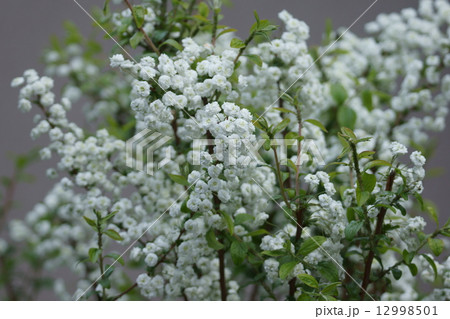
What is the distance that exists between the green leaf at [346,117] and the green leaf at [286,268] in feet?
1.27

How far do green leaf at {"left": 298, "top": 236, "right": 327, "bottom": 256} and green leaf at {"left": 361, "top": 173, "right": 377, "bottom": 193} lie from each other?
3.3 inches

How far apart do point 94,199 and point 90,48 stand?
1.68 ft

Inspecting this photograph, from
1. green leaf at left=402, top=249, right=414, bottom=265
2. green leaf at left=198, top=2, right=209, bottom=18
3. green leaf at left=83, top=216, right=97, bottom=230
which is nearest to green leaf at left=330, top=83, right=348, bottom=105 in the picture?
green leaf at left=198, top=2, right=209, bottom=18

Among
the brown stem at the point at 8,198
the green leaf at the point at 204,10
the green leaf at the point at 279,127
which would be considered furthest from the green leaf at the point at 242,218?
the brown stem at the point at 8,198

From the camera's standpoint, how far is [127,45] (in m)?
0.94

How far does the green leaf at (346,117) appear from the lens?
1.04 metres

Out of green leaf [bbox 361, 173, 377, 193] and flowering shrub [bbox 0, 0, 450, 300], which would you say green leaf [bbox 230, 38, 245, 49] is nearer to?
flowering shrub [bbox 0, 0, 450, 300]

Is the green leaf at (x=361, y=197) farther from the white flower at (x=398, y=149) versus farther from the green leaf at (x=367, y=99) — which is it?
the green leaf at (x=367, y=99)

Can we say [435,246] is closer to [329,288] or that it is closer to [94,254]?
[329,288]

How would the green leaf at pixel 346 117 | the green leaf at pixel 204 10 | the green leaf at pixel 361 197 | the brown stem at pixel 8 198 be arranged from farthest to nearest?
the brown stem at pixel 8 198 < the green leaf at pixel 346 117 < the green leaf at pixel 204 10 < the green leaf at pixel 361 197

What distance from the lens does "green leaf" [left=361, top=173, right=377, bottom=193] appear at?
2.35 feet

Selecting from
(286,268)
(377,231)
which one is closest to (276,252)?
(286,268)

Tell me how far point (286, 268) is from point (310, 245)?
4 centimetres
